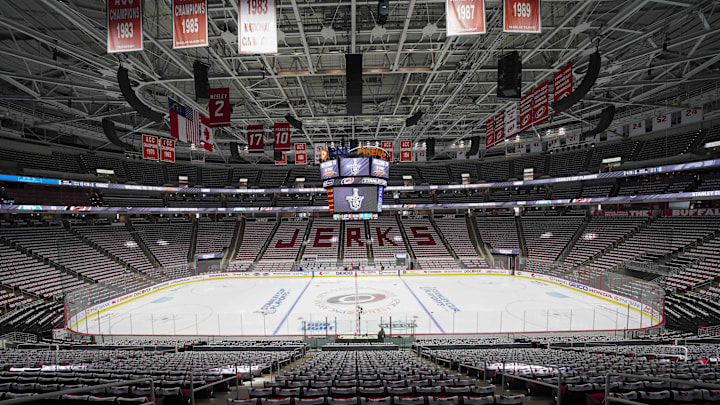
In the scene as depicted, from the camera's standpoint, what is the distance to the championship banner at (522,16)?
8.84 meters

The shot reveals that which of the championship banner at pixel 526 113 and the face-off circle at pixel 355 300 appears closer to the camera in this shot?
the championship banner at pixel 526 113

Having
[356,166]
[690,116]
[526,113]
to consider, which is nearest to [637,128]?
[690,116]

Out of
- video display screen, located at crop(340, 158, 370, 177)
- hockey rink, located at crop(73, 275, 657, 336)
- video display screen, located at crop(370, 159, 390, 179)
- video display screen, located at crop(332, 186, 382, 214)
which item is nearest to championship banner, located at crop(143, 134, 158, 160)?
hockey rink, located at crop(73, 275, 657, 336)

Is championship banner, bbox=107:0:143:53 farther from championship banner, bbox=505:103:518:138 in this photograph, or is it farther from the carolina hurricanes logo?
championship banner, bbox=505:103:518:138

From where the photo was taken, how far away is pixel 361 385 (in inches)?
224

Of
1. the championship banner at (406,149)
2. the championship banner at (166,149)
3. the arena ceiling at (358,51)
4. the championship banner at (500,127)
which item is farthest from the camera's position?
the championship banner at (406,149)

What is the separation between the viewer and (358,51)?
15.8 metres

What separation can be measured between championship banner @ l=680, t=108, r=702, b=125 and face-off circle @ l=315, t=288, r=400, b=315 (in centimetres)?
2954

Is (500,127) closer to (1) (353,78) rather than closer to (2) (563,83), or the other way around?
(2) (563,83)

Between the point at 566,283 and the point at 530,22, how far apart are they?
24.5m

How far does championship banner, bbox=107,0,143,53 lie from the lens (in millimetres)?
9148

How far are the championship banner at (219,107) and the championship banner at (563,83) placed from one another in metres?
15.1

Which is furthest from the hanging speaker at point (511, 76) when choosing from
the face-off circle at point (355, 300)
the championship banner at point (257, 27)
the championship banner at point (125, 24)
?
the face-off circle at point (355, 300)

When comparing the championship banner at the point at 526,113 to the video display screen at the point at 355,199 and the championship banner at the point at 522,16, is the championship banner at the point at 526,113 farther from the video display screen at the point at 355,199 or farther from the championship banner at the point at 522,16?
the video display screen at the point at 355,199
